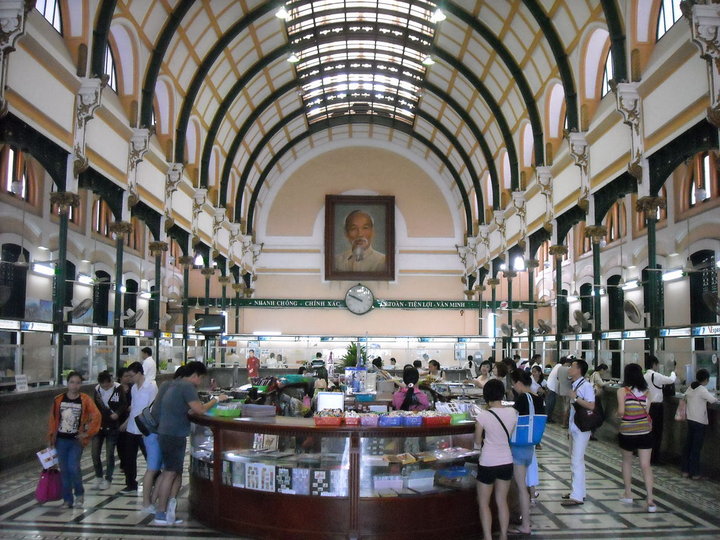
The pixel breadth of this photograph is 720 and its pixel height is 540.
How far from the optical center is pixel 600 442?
12883mm

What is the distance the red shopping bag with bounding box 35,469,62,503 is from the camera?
7.09 meters

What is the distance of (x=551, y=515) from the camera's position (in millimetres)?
7160

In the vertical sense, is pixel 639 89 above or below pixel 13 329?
above

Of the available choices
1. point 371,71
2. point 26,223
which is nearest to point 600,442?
point 26,223

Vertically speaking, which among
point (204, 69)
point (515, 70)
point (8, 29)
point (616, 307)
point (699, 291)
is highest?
point (515, 70)

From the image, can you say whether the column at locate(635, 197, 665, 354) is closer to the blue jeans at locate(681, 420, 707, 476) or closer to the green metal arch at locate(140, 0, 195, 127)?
the blue jeans at locate(681, 420, 707, 476)

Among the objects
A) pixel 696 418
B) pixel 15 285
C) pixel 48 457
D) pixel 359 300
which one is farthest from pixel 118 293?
pixel 359 300

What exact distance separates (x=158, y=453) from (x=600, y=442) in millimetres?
9162

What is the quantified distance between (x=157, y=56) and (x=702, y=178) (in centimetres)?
1484

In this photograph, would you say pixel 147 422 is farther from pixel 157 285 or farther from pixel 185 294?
pixel 185 294

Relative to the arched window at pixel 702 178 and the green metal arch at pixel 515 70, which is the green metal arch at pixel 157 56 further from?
the arched window at pixel 702 178

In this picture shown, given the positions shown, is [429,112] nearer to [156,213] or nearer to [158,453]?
[156,213]

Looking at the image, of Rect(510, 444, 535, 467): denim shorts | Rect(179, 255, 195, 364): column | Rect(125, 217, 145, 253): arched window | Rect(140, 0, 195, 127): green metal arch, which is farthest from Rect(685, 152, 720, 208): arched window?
A: Rect(125, 217, 145, 253): arched window

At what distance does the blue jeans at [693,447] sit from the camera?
9.02m
